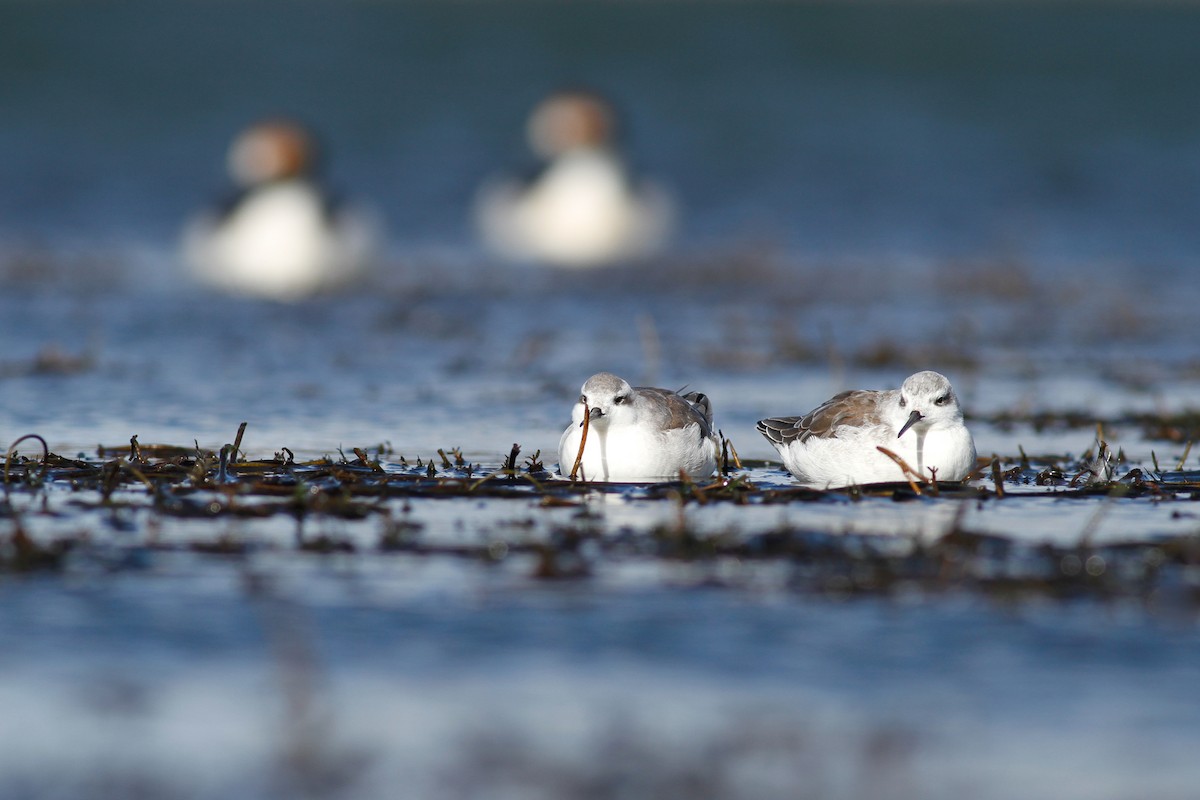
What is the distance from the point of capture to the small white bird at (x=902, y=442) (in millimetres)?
8508

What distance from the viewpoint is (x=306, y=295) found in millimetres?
17781

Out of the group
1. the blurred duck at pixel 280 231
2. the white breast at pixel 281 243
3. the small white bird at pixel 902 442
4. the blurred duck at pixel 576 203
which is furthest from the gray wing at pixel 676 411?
the blurred duck at pixel 576 203

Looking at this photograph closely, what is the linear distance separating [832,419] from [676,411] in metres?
0.79

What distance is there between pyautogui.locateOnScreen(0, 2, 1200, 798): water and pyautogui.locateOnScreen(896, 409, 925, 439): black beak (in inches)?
21.4

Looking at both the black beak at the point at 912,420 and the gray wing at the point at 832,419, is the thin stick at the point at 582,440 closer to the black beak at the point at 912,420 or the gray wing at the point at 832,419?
the gray wing at the point at 832,419

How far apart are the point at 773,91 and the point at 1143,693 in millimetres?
30847

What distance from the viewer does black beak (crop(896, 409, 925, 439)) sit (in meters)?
8.41

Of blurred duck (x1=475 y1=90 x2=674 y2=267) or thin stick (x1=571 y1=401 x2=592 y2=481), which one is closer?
thin stick (x1=571 y1=401 x2=592 y2=481)

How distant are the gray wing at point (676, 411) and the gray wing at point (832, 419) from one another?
1.31ft

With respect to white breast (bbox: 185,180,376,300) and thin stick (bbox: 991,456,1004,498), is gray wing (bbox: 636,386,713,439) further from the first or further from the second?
white breast (bbox: 185,180,376,300)

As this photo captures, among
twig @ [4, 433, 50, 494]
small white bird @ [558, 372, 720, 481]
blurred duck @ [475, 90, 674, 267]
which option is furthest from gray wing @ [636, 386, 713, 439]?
blurred duck @ [475, 90, 674, 267]

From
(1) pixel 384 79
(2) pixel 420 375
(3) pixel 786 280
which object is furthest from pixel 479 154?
(2) pixel 420 375

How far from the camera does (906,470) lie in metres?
8.22

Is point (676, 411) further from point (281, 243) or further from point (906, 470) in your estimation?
point (281, 243)
